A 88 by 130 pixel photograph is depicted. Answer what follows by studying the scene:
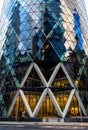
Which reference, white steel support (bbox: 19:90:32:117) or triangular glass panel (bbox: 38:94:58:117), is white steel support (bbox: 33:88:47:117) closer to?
white steel support (bbox: 19:90:32:117)

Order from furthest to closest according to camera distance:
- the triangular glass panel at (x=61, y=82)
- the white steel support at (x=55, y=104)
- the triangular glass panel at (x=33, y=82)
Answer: the triangular glass panel at (x=33, y=82), the triangular glass panel at (x=61, y=82), the white steel support at (x=55, y=104)

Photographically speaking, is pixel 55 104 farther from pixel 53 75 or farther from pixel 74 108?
pixel 53 75

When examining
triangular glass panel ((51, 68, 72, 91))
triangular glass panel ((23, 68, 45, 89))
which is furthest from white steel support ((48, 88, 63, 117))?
triangular glass panel ((23, 68, 45, 89))

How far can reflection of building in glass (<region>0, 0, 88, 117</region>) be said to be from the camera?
48.0 metres

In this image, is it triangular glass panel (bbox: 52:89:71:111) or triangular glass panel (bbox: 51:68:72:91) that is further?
triangular glass panel (bbox: 52:89:71:111)

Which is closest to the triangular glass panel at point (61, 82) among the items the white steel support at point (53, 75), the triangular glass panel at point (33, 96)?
the white steel support at point (53, 75)

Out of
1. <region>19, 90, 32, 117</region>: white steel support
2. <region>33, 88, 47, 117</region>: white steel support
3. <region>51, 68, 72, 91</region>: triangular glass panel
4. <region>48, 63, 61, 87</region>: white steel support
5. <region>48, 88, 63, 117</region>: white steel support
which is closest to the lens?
<region>19, 90, 32, 117</region>: white steel support

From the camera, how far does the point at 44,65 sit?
163ft

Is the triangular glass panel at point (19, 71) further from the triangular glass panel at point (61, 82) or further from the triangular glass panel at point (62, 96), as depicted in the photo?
the triangular glass panel at point (62, 96)

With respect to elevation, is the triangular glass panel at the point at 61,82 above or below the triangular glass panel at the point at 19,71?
below

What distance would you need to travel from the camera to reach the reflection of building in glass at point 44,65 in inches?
1889

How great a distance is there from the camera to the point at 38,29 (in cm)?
5081

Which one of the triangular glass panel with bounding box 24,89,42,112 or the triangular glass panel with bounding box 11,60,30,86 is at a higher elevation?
the triangular glass panel with bounding box 11,60,30,86

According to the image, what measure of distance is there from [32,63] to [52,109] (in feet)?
26.1
